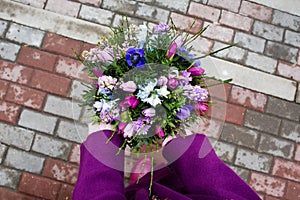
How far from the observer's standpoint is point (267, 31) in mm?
3074

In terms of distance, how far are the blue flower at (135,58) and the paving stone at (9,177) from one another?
5.64ft

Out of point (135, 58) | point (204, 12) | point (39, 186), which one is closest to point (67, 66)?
point (39, 186)

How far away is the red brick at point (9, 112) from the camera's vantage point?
9.13 feet

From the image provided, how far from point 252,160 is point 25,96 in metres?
1.86

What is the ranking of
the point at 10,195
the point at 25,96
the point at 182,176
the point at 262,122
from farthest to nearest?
1. the point at 262,122
2. the point at 25,96
3. the point at 10,195
4. the point at 182,176

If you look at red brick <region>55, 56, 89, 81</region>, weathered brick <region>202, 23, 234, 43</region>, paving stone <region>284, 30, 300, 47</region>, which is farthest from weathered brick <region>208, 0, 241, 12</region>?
red brick <region>55, 56, 89, 81</region>

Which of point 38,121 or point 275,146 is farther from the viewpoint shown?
point 275,146

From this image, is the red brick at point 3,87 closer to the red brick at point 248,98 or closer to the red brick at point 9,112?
the red brick at point 9,112

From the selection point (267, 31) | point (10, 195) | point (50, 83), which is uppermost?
point (267, 31)

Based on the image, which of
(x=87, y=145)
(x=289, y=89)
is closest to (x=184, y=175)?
(x=87, y=145)

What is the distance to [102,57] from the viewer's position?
1.55 meters

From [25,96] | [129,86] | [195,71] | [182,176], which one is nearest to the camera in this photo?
[129,86]

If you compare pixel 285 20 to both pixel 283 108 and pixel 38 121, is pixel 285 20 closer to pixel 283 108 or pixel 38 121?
pixel 283 108

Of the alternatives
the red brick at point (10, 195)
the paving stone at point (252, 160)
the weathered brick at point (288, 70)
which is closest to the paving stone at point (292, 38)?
the weathered brick at point (288, 70)
